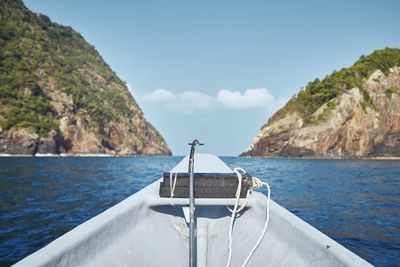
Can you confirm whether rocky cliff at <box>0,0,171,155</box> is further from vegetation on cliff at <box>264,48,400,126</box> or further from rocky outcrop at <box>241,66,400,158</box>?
vegetation on cliff at <box>264,48,400,126</box>

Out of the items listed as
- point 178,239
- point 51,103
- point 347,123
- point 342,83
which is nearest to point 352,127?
point 347,123

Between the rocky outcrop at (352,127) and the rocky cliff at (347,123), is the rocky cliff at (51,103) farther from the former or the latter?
the rocky outcrop at (352,127)

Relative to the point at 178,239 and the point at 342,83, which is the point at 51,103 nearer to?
the point at 342,83

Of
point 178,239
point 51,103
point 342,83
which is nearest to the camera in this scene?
point 178,239

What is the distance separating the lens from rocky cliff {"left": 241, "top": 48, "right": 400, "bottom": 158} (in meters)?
73.4

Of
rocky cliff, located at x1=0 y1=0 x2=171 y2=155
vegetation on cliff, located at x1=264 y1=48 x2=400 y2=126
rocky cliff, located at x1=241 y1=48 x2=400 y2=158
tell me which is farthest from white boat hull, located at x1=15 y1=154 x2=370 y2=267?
vegetation on cliff, located at x1=264 y1=48 x2=400 y2=126

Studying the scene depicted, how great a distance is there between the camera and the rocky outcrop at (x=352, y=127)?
73.2 meters

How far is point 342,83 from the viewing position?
85.1m

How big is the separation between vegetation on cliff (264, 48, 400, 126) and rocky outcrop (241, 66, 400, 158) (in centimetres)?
255

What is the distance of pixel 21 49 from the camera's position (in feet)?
297

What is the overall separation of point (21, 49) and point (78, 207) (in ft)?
344

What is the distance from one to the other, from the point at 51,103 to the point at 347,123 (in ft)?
294

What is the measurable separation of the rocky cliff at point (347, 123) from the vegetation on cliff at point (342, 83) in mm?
279

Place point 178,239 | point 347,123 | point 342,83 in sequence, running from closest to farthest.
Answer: point 178,239
point 347,123
point 342,83
